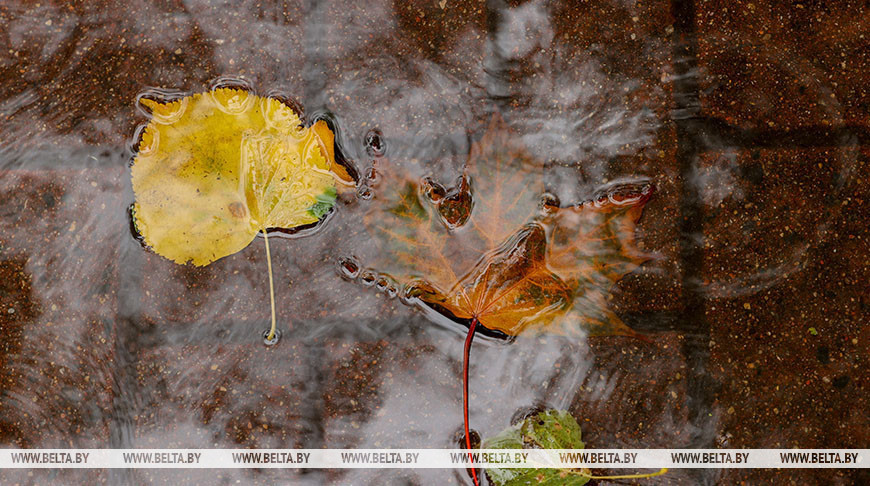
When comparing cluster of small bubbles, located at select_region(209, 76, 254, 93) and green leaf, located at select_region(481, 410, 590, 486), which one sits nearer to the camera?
green leaf, located at select_region(481, 410, 590, 486)

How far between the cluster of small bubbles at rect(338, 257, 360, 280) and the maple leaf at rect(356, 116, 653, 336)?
6 centimetres

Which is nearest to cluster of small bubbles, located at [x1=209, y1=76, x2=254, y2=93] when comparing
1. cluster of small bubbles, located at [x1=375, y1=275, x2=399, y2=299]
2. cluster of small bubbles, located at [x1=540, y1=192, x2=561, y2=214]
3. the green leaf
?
cluster of small bubbles, located at [x1=375, y1=275, x2=399, y2=299]

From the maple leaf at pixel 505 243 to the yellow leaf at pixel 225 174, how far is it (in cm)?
24

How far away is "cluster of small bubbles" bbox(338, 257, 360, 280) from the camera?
1.50 m

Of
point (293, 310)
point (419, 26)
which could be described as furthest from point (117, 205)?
point (419, 26)

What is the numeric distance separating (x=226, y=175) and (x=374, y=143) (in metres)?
0.48

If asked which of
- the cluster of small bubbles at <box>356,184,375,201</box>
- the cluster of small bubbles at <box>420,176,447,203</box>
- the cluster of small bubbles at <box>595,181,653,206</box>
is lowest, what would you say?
the cluster of small bubbles at <box>356,184,375,201</box>

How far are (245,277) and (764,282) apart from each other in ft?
5.51

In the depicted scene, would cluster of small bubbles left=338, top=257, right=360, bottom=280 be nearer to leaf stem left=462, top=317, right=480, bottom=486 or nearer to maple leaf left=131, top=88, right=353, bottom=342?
maple leaf left=131, top=88, right=353, bottom=342

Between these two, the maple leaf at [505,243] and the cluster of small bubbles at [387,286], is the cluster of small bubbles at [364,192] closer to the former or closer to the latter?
the maple leaf at [505,243]

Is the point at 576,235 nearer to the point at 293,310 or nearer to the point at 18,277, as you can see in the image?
the point at 293,310

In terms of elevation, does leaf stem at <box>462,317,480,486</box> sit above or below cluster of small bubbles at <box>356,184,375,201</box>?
below

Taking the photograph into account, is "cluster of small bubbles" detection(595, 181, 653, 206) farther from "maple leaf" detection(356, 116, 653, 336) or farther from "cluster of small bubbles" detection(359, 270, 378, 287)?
"cluster of small bubbles" detection(359, 270, 378, 287)

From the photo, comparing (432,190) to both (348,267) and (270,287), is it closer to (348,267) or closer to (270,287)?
(348,267)
